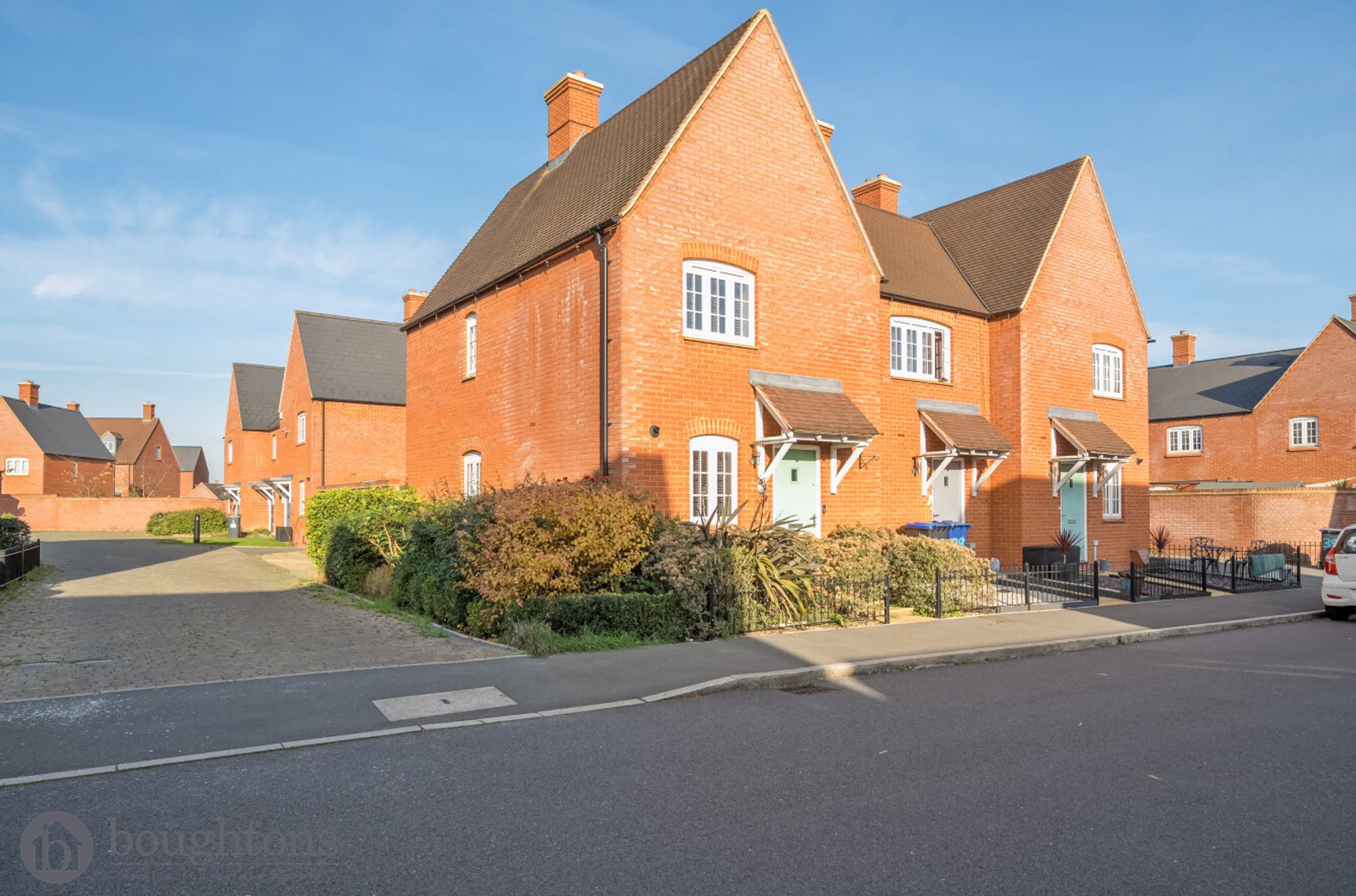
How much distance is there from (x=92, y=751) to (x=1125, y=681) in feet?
31.2

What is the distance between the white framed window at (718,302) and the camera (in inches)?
627

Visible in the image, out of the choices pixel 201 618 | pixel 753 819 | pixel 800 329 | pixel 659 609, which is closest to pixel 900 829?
pixel 753 819

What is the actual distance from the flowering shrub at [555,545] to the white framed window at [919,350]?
9532 mm

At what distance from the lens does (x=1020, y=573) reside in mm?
18594

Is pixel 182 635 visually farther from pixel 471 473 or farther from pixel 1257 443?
pixel 1257 443

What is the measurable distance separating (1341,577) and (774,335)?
1061 centimetres

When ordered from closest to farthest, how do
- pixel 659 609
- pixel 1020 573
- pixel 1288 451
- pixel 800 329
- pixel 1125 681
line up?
1. pixel 1125 681
2. pixel 659 609
3. pixel 800 329
4. pixel 1020 573
5. pixel 1288 451

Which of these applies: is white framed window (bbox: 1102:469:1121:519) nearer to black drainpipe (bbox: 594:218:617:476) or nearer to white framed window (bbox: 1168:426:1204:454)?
black drainpipe (bbox: 594:218:617:476)

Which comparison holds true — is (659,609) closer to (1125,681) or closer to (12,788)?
(1125,681)

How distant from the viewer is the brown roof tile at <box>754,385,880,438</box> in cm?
1568

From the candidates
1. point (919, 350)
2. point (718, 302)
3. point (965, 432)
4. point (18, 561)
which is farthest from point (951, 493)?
point (18, 561)

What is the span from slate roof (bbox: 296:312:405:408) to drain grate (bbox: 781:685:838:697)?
82.2ft

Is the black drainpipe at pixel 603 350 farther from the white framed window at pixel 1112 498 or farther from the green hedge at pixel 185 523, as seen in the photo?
the green hedge at pixel 185 523

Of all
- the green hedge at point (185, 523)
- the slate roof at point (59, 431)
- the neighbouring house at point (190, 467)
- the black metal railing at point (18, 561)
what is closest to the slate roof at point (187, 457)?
Result: the neighbouring house at point (190, 467)
